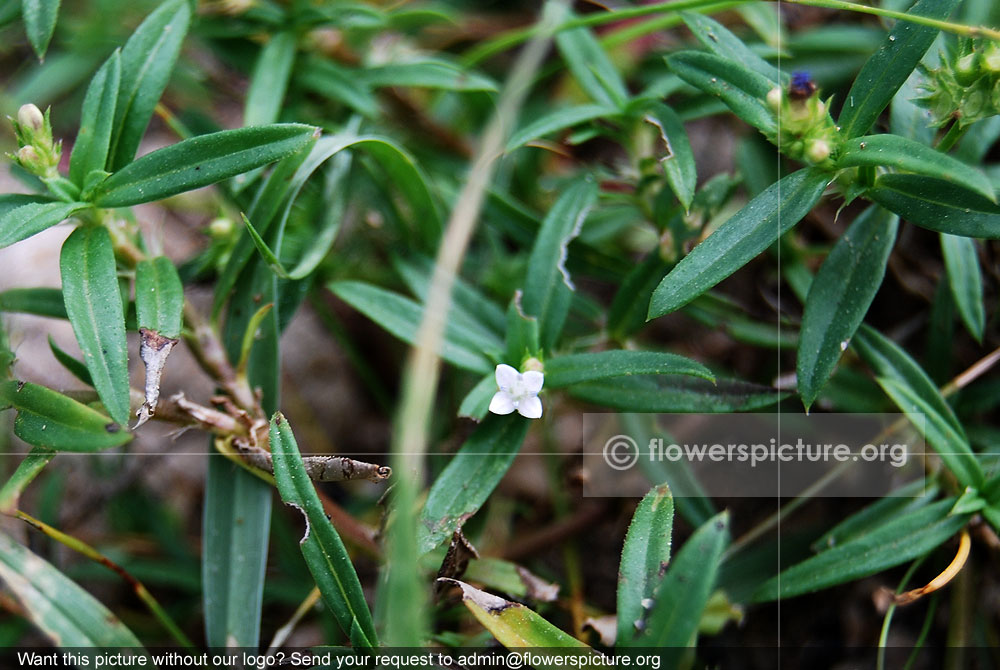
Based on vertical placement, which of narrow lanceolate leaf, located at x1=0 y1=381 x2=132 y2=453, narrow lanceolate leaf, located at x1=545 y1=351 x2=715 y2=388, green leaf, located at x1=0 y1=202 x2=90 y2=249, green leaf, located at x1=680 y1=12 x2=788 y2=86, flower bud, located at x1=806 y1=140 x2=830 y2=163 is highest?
green leaf, located at x1=680 y1=12 x2=788 y2=86

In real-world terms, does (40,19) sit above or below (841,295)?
above

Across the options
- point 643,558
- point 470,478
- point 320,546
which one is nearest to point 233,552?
point 320,546

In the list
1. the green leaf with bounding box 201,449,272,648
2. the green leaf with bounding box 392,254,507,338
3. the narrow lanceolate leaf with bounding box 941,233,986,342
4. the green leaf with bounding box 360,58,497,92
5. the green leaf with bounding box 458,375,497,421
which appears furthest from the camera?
the green leaf with bounding box 360,58,497,92

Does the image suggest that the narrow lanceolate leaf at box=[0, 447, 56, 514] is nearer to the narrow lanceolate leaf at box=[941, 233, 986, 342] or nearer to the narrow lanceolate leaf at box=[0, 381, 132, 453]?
the narrow lanceolate leaf at box=[0, 381, 132, 453]

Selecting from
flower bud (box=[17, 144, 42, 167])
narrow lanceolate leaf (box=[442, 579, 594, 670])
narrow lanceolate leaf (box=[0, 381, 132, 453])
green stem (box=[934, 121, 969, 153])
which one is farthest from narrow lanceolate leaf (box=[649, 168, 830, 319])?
flower bud (box=[17, 144, 42, 167])

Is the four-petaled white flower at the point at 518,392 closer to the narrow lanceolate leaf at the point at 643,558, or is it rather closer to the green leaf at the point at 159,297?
the narrow lanceolate leaf at the point at 643,558

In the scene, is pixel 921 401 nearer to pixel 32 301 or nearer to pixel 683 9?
pixel 683 9
